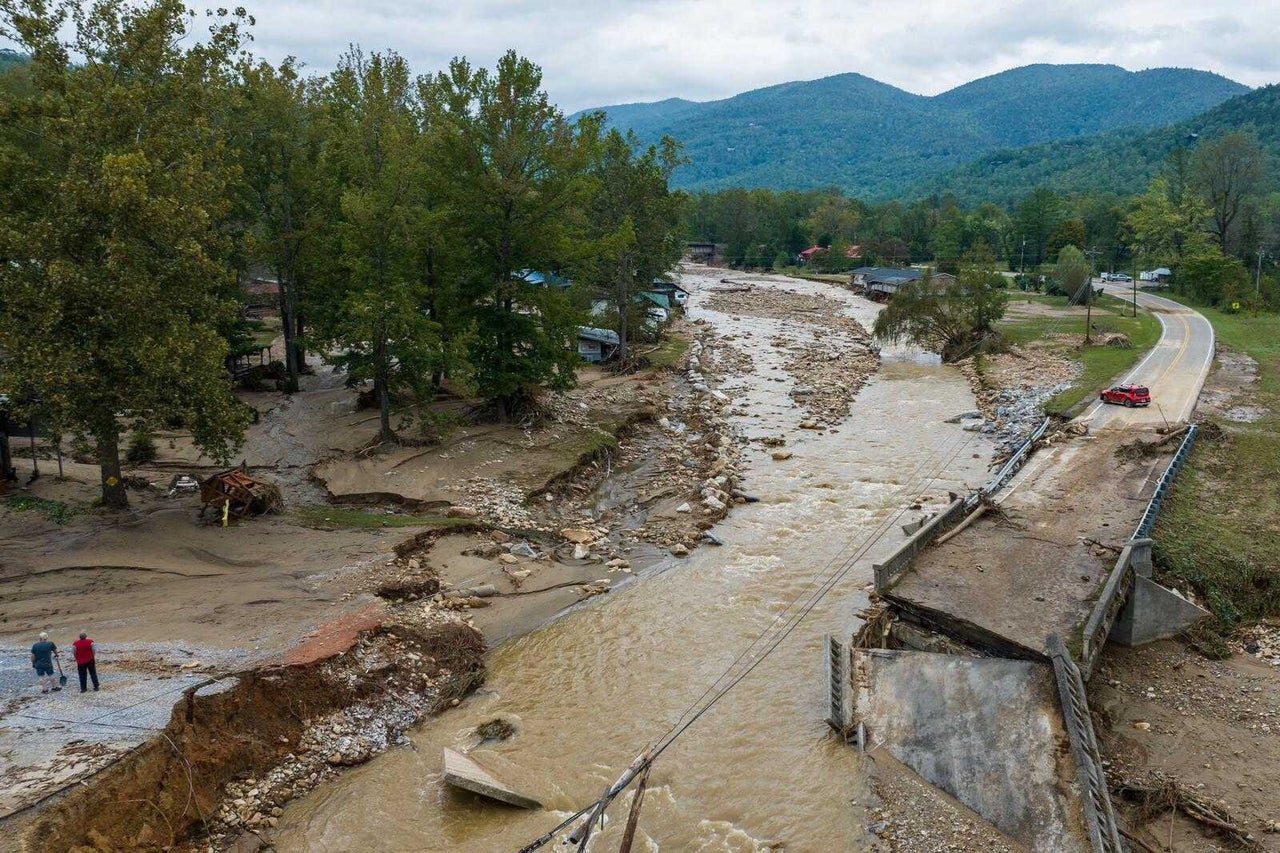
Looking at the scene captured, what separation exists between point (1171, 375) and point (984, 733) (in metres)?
34.8

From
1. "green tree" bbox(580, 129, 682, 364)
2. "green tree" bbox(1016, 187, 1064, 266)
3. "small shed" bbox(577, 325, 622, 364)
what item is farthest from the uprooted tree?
"green tree" bbox(1016, 187, 1064, 266)

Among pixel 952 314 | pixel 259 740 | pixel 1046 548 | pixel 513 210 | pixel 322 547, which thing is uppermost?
pixel 513 210

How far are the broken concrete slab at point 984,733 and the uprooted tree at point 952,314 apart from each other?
43064 millimetres

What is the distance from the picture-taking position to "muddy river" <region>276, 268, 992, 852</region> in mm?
13484

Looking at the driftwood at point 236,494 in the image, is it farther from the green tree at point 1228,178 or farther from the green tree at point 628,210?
the green tree at point 1228,178

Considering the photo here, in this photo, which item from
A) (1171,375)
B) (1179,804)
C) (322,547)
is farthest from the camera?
(1171,375)

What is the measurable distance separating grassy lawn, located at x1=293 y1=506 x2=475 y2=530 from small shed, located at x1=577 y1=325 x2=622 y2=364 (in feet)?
97.6

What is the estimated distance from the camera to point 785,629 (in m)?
19.8

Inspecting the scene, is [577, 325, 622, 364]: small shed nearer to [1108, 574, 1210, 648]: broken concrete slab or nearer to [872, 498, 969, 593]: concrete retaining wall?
[872, 498, 969, 593]: concrete retaining wall

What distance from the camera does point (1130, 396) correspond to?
1375 inches

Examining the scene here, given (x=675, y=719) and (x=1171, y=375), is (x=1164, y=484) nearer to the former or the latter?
(x=675, y=719)

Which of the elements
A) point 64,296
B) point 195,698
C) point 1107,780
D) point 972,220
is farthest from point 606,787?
point 972,220

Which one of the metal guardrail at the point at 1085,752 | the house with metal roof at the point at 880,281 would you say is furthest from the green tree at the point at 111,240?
the house with metal roof at the point at 880,281

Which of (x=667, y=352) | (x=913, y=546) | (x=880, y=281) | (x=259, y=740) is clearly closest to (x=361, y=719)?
(x=259, y=740)
